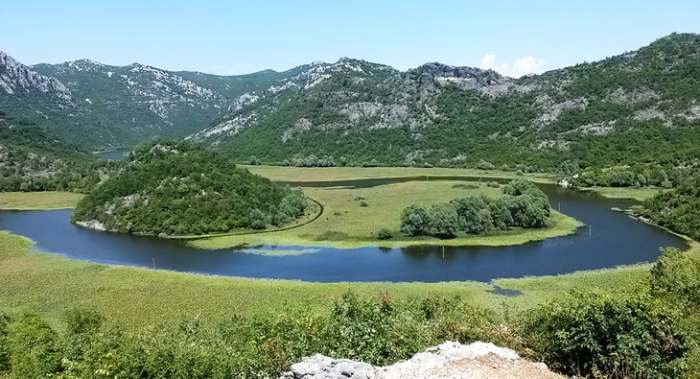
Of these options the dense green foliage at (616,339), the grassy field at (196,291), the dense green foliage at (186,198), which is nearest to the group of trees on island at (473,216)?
the grassy field at (196,291)

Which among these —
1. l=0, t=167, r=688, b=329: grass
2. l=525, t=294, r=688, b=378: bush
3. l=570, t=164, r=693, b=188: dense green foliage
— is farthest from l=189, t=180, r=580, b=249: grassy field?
l=525, t=294, r=688, b=378: bush

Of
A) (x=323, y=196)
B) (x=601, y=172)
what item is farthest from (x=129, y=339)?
(x=601, y=172)

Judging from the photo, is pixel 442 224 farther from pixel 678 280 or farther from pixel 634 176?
pixel 634 176

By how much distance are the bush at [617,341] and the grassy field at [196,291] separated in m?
24.7

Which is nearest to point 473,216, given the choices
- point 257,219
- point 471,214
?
point 471,214

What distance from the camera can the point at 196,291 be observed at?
7619 cm

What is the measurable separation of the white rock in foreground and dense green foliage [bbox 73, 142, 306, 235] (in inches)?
3624

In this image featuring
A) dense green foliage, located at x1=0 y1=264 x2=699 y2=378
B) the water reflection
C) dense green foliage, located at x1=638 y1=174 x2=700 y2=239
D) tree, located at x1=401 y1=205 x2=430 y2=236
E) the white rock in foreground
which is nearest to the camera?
the white rock in foreground

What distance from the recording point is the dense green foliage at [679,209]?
344 ft

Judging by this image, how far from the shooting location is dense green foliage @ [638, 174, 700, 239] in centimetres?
10500

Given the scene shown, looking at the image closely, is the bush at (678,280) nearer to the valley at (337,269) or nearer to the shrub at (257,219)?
the valley at (337,269)

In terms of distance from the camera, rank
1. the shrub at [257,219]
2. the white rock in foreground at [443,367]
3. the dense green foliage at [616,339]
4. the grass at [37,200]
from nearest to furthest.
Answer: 1. the white rock in foreground at [443,367]
2. the dense green foliage at [616,339]
3. the shrub at [257,219]
4. the grass at [37,200]

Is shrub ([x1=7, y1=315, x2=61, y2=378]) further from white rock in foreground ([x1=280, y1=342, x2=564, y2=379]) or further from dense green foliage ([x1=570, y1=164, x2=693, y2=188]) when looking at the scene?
dense green foliage ([x1=570, y1=164, x2=693, y2=188])

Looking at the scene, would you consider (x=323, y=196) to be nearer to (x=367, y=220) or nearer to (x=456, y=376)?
(x=367, y=220)
